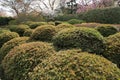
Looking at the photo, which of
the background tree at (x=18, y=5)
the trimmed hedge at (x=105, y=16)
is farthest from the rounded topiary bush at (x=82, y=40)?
the background tree at (x=18, y=5)

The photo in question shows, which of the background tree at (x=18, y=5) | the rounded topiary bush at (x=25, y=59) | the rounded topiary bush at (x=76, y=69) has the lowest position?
the background tree at (x=18, y=5)

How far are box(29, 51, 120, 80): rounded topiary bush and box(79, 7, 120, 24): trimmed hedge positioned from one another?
12.7m

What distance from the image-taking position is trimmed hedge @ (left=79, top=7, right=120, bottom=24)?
16091 mm

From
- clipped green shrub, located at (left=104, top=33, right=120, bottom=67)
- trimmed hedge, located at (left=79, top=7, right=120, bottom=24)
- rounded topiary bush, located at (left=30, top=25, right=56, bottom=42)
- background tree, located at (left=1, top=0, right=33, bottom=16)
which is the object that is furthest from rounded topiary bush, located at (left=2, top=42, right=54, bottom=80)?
background tree, located at (left=1, top=0, right=33, bottom=16)

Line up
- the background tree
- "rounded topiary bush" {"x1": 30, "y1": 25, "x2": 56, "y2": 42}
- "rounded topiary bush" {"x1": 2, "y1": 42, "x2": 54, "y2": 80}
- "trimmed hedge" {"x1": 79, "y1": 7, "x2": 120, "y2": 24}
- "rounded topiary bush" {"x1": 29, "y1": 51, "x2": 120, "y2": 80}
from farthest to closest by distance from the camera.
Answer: the background tree → "trimmed hedge" {"x1": 79, "y1": 7, "x2": 120, "y2": 24} → "rounded topiary bush" {"x1": 30, "y1": 25, "x2": 56, "y2": 42} → "rounded topiary bush" {"x1": 2, "y1": 42, "x2": 54, "y2": 80} → "rounded topiary bush" {"x1": 29, "y1": 51, "x2": 120, "y2": 80}

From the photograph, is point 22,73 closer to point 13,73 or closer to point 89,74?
point 13,73

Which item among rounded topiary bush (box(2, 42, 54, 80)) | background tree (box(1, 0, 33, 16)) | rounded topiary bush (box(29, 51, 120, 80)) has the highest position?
rounded topiary bush (box(29, 51, 120, 80))

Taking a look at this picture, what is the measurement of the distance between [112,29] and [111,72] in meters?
4.38

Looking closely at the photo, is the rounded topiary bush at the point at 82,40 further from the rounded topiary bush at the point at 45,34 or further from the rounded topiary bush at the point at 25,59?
the rounded topiary bush at the point at 45,34

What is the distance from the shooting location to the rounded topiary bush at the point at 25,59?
457 centimetres

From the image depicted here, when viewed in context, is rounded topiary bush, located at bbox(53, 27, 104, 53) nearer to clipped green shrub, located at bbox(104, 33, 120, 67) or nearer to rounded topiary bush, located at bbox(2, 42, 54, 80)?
clipped green shrub, located at bbox(104, 33, 120, 67)

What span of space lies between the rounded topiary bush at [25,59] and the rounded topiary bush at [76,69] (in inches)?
29.9

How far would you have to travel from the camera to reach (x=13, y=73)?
4906 millimetres

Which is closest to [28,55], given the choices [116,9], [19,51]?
[19,51]
